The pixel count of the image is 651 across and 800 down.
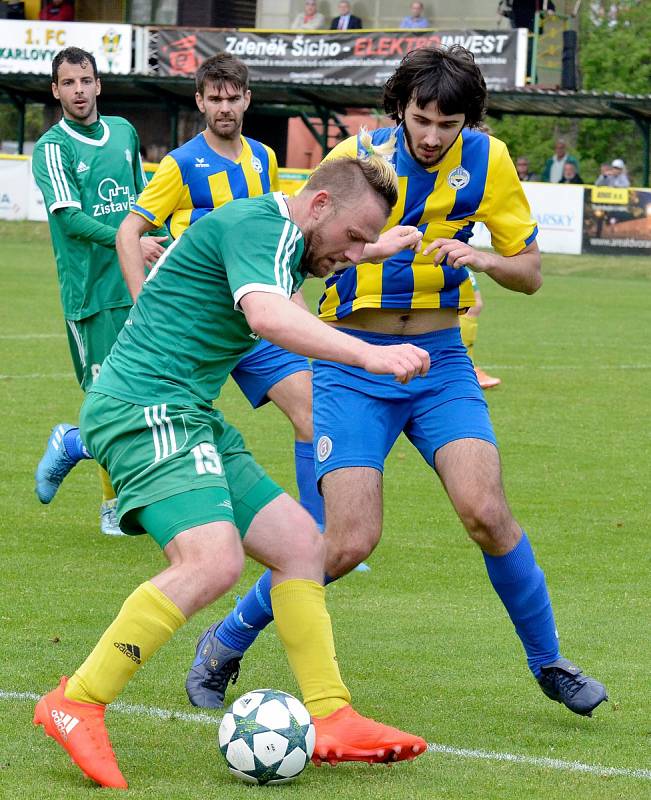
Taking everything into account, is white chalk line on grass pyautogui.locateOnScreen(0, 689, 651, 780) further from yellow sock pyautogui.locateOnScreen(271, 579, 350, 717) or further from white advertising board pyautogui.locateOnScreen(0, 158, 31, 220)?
white advertising board pyautogui.locateOnScreen(0, 158, 31, 220)

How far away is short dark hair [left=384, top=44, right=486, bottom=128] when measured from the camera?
16.0ft

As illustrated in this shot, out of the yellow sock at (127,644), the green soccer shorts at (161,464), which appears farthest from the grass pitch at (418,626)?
the green soccer shorts at (161,464)

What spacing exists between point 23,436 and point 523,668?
5.46 metres

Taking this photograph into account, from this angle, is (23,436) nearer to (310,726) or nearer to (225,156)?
(225,156)

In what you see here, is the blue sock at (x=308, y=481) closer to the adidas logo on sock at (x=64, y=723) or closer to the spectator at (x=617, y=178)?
the adidas logo on sock at (x=64, y=723)

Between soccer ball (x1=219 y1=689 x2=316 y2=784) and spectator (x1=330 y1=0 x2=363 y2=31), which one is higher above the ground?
spectator (x1=330 y1=0 x2=363 y2=31)

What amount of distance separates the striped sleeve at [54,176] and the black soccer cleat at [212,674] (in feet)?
11.4

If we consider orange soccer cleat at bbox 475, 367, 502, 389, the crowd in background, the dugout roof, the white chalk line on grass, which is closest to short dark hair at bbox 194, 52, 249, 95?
the white chalk line on grass

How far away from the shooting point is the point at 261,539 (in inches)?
169

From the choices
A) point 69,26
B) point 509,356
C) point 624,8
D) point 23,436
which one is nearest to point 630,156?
point 624,8

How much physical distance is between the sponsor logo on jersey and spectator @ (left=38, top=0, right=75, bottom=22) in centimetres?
3337

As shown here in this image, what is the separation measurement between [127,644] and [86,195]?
437 centimetres

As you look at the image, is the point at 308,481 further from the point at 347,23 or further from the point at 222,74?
the point at 347,23

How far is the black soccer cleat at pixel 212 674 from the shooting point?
15.8ft
